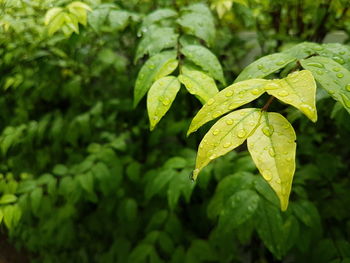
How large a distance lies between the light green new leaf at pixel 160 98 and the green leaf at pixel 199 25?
13.9 inches

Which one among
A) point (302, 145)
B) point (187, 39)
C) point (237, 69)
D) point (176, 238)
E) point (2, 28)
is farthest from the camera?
point (237, 69)

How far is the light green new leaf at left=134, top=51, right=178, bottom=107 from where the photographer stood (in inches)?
29.7

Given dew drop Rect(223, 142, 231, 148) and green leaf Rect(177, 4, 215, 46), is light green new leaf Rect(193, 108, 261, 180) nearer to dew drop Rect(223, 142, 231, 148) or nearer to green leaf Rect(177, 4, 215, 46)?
dew drop Rect(223, 142, 231, 148)

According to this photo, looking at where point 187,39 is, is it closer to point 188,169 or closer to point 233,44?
point 188,169

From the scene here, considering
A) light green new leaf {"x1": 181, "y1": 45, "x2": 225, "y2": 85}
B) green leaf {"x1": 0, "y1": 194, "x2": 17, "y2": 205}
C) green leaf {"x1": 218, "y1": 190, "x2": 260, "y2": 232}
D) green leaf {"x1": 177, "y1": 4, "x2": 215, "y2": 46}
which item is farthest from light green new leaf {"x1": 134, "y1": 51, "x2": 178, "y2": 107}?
green leaf {"x1": 0, "y1": 194, "x2": 17, "y2": 205}

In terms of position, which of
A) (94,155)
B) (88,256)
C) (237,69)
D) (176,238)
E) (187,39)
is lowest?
(88,256)

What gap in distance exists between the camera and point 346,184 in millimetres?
1399

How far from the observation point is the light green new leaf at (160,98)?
2.01ft

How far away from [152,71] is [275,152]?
0.44 metres

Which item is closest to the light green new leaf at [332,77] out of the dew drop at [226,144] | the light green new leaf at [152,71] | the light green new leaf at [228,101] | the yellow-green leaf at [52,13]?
the light green new leaf at [228,101]

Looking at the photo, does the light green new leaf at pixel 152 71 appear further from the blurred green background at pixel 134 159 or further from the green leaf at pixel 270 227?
the green leaf at pixel 270 227

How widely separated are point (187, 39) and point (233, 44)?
0.83 metres

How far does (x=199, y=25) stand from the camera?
39.3 inches

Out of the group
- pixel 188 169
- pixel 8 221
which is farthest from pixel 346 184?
pixel 8 221
